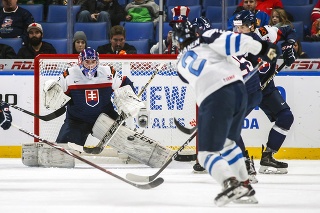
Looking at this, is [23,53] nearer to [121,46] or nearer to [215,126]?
[121,46]

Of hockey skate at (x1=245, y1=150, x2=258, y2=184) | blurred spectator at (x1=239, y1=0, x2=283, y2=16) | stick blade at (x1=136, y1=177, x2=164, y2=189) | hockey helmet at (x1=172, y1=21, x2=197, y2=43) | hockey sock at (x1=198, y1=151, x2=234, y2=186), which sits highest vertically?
hockey helmet at (x1=172, y1=21, x2=197, y2=43)

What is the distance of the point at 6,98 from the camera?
7637 millimetres

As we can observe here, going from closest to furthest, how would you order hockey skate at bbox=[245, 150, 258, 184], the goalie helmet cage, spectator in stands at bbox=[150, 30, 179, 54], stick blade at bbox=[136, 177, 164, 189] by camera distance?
1. stick blade at bbox=[136, 177, 164, 189]
2. hockey skate at bbox=[245, 150, 258, 184]
3. the goalie helmet cage
4. spectator in stands at bbox=[150, 30, 179, 54]

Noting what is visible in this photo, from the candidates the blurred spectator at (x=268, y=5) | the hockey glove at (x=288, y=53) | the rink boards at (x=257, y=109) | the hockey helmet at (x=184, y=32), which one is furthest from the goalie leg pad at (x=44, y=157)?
the hockey helmet at (x=184, y=32)

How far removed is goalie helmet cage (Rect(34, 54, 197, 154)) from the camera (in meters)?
7.40

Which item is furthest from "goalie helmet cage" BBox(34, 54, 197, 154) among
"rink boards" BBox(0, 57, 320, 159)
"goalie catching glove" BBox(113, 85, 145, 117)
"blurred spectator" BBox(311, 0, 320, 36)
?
"blurred spectator" BBox(311, 0, 320, 36)

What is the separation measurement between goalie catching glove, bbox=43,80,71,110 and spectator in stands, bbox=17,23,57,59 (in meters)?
1.00

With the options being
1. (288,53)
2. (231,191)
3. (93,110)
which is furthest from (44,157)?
(231,191)

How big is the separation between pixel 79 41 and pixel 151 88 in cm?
73

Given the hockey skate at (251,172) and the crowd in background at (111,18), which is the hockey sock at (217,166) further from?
the crowd in background at (111,18)

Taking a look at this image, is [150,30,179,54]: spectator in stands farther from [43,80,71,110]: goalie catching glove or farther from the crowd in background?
[43,80,71,110]: goalie catching glove

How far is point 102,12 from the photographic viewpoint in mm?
8281

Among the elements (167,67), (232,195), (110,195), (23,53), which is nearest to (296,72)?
(167,67)

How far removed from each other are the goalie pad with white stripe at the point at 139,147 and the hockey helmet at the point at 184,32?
2275 mm
